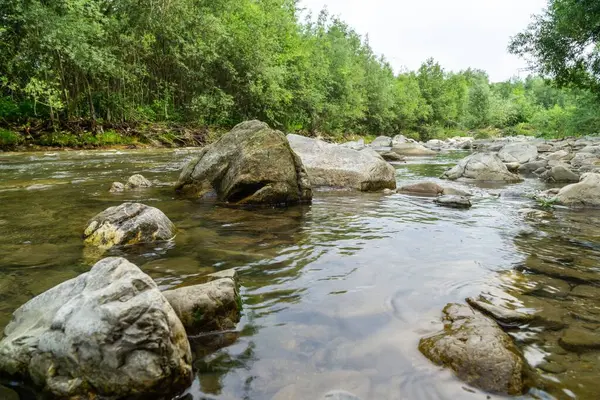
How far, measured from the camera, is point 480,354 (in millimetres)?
2271

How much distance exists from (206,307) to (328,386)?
Answer: 1.00 m

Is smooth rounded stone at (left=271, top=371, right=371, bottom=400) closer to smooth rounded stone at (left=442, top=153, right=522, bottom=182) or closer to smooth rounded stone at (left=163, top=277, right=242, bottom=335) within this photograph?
smooth rounded stone at (left=163, top=277, right=242, bottom=335)

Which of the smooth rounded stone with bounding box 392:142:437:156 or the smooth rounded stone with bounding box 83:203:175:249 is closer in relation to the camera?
the smooth rounded stone with bounding box 83:203:175:249

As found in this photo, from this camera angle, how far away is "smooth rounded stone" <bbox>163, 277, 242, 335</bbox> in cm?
262

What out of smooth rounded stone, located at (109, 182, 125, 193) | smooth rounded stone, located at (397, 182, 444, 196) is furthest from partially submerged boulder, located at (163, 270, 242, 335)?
smooth rounded stone, located at (397, 182, 444, 196)

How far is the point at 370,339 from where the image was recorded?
101 inches

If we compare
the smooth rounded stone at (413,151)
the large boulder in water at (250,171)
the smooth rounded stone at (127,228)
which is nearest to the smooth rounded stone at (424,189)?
the large boulder in water at (250,171)

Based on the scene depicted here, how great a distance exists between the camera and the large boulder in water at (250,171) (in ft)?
23.5

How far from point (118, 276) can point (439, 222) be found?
16.1 ft

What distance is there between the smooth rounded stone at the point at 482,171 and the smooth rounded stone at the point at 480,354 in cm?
1047

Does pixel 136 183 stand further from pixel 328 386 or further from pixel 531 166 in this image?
pixel 531 166

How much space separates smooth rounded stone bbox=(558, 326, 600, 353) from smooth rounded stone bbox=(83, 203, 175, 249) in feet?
13.2

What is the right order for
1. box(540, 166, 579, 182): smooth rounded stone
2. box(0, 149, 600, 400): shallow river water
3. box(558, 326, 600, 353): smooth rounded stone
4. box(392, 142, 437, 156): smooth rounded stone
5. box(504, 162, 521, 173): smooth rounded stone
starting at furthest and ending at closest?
box(392, 142, 437, 156): smooth rounded stone → box(504, 162, 521, 173): smooth rounded stone → box(540, 166, 579, 182): smooth rounded stone → box(558, 326, 600, 353): smooth rounded stone → box(0, 149, 600, 400): shallow river water

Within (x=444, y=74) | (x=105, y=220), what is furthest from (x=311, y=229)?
(x=444, y=74)
